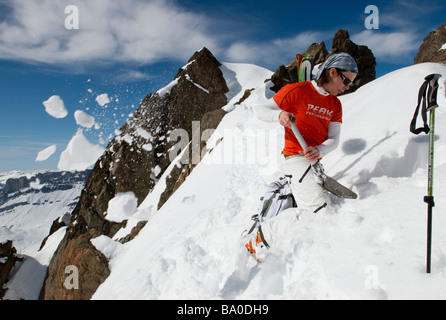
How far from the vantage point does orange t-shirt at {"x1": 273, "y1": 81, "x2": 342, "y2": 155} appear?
347 cm

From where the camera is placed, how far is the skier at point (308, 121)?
3.17 meters

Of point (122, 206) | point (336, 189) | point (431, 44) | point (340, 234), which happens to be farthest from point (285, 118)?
point (122, 206)

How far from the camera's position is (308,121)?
3.59 meters

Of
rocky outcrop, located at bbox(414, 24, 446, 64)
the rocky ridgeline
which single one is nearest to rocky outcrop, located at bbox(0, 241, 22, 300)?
the rocky ridgeline

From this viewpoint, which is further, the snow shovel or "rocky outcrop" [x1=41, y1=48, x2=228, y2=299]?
"rocky outcrop" [x1=41, y1=48, x2=228, y2=299]

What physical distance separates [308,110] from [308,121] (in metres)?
0.17

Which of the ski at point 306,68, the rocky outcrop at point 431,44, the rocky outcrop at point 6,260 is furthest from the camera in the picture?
the rocky outcrop at point 6,260

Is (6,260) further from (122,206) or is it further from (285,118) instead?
(285,118)

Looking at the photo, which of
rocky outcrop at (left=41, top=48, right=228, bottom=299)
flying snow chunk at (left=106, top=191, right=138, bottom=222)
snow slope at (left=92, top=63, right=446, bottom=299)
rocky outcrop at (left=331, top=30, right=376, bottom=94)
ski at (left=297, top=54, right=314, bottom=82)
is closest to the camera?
snow slope at (left=92, top=63, right=446, bottom=299)

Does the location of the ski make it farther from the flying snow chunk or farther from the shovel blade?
the flying snow chunk

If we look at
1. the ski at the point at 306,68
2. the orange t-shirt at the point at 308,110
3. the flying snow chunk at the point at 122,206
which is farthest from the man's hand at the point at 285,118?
the flying snow chunk at the point at 122,206

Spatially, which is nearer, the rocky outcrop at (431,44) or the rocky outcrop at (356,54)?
the rocky outcrop at (431,44)

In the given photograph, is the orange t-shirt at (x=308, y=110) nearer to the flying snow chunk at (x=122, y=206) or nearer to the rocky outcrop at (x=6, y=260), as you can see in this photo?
the flying snow chunk at (x=122, y=206)
